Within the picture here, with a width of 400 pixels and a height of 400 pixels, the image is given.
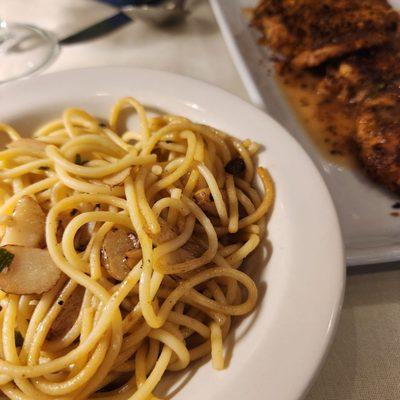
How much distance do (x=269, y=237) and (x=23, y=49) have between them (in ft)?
7.39

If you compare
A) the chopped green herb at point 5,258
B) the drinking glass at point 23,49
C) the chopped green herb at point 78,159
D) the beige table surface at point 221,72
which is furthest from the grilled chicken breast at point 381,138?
the drinking glass at point 23,49

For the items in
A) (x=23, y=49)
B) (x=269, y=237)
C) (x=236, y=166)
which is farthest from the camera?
(x=23, y=49)

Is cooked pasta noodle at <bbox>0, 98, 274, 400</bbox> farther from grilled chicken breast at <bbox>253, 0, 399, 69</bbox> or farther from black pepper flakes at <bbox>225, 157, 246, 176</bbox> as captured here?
grilled chicken breast at <bbox>253, 0, 399, 69</bbox>

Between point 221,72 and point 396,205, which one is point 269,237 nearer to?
point 396,205

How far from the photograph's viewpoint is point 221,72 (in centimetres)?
265

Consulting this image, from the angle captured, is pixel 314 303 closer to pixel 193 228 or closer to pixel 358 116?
pixel 193 228

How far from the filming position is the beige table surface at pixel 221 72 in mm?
1401

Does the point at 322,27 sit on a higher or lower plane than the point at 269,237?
higher

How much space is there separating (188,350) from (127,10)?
2537 millimetres

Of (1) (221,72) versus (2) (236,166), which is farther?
(1) (221,72)

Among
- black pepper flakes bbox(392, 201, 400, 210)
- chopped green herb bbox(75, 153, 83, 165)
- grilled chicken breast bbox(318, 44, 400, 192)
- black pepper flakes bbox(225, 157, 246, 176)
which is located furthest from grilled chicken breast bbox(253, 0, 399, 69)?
chopped green herb bbox(75, 153, 83, 165)

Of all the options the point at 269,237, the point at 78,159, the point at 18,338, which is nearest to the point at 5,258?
the point at 18,338

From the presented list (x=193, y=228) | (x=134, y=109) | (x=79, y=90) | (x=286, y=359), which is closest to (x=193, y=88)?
(x=134, y=109)

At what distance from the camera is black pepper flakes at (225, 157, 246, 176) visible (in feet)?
5.23
